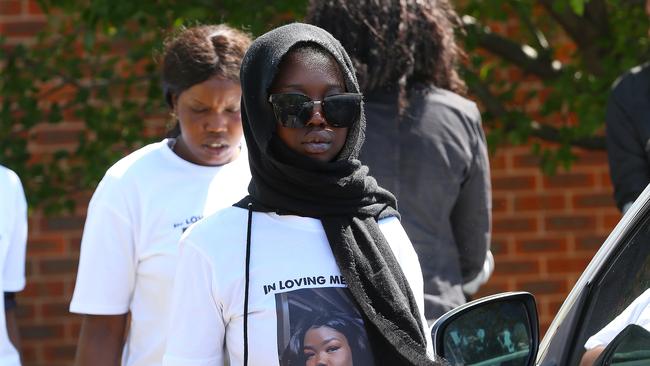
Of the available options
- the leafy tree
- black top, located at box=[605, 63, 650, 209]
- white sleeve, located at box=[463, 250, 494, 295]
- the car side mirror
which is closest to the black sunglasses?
the car side mirror

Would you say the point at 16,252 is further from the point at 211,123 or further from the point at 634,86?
the point at 634,86

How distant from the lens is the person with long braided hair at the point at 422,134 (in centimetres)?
364

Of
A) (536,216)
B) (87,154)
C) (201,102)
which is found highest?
(201,102)

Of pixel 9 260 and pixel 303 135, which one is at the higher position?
pixel 303 135

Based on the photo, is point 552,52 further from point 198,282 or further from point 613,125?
point 198,282

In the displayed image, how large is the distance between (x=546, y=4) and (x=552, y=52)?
0.39m

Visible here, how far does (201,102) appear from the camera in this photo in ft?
11.2

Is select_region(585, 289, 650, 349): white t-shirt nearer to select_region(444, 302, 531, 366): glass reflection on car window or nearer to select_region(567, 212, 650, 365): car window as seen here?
select_region(567, 212, 650, 365): car window

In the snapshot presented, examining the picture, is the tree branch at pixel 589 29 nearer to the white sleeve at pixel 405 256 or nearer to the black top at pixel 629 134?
the black top at pixel 629 134

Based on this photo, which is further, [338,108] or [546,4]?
[546,4]

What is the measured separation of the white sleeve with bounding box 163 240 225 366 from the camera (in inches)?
98.8

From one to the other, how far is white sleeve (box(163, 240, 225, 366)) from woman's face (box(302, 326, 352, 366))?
0.63ft

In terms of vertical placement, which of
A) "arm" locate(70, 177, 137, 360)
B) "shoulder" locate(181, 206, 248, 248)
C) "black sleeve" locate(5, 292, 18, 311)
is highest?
"shoulder" locate(181, 206, 248, 248)

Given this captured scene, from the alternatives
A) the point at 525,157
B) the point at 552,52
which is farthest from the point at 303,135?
the point at 525,157
